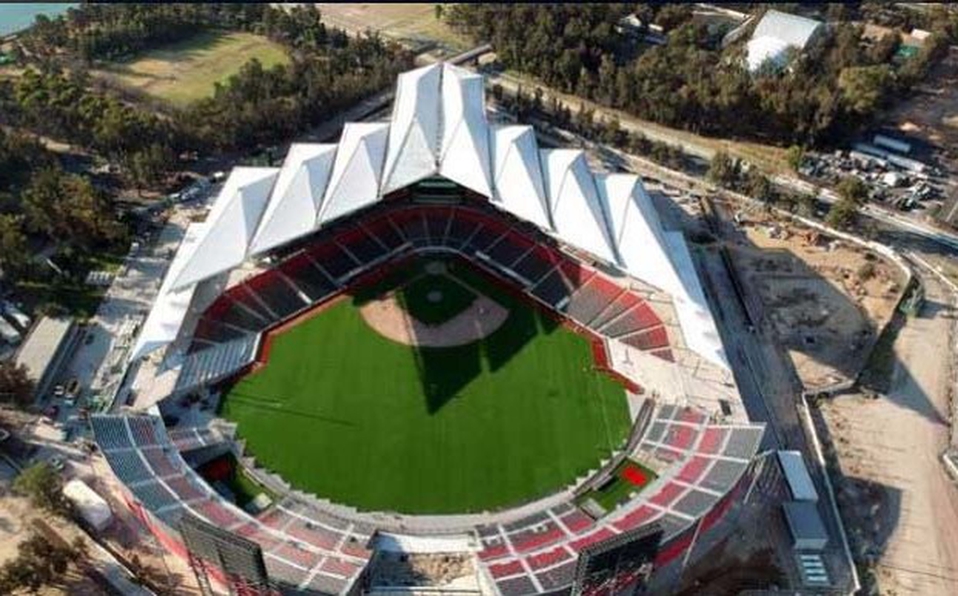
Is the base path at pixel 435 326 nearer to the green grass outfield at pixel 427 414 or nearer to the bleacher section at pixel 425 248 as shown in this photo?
the green grass outfield at pixel 427 414

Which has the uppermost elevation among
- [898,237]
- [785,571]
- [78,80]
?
[78,80]

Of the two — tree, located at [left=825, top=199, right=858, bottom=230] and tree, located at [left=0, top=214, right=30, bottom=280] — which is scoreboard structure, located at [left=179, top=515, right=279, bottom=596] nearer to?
tree, located at [left=0, top=214, right=30, bottom=280]

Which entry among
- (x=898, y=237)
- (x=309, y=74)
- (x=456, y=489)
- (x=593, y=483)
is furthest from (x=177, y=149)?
(x=898, y=237)

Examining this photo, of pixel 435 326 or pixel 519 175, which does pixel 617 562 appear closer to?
pixel 435 326

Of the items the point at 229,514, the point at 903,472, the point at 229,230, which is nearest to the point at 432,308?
the point at 229,230

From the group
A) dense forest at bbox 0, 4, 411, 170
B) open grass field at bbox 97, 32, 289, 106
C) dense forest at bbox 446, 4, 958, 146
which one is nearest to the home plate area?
dense forest at bbox 0, 4, 411, 170

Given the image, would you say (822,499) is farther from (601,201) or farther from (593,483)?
(601,201)

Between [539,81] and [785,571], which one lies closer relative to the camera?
[785,571]
